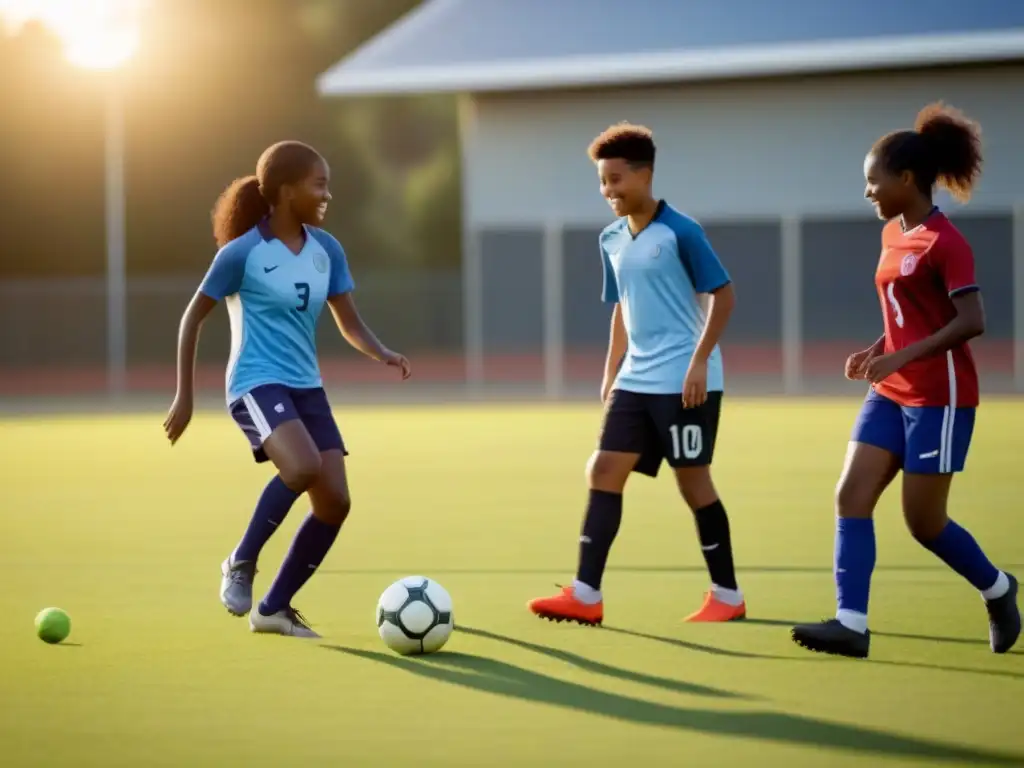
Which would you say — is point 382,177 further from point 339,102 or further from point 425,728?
point 425,728

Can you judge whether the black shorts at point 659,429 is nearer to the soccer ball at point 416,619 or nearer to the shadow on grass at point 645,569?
the soccer ball at point 416,619

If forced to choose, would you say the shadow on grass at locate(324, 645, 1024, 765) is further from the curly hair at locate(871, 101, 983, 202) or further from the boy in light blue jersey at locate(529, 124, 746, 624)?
the curly hair at locate(871, 101, 983, 202)

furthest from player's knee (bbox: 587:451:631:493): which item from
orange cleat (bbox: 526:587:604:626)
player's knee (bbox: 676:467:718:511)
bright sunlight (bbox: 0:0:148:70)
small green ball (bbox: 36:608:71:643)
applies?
bright sunlight (bbox: 0:0:148:70)

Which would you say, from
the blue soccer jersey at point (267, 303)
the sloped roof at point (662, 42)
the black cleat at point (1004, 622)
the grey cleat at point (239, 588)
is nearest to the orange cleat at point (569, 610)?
the grey cleat at point (239, 588)

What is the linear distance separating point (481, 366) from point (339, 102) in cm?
2667

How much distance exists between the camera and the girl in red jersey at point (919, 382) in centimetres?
647

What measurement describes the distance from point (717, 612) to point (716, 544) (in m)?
0.27

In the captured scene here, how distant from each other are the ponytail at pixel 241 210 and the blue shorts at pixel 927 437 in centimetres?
254

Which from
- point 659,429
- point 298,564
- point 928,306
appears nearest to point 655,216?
point 659,429

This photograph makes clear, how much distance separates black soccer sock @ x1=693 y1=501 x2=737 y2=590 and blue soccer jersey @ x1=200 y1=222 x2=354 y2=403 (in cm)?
167

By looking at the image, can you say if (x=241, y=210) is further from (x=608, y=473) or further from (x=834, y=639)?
(x=834, y=639)

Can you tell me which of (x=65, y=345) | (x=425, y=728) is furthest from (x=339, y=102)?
(x=425, y=728)

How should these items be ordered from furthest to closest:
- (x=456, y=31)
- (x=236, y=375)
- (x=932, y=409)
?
(x=456, y=31) → (x=236, y=375) → (x=932, y=409)

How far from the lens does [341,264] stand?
7.64 meters
